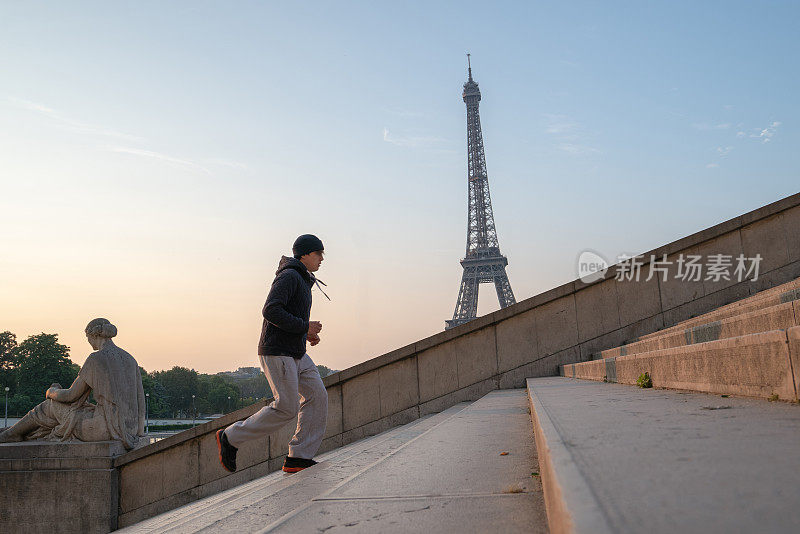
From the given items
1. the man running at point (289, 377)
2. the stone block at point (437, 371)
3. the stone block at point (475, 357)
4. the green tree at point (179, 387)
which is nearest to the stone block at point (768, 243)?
the stone block at point (475, 357)

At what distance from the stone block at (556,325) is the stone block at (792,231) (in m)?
3.18

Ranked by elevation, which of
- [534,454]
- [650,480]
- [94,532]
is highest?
[650,480]

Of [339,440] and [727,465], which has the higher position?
[727,465]

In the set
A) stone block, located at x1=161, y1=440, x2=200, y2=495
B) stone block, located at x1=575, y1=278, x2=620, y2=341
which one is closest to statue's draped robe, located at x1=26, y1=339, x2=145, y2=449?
stone block, located at x1=161, y1=440, x2=200, y2=495

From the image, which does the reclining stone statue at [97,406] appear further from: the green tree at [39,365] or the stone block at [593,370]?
the green tree at [39,365]

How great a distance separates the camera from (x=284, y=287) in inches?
161

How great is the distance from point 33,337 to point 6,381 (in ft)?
22.3

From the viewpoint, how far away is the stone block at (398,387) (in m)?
8.24

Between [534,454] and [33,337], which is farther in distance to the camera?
[33,337]

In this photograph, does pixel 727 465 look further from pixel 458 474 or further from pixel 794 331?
pixel 458 474

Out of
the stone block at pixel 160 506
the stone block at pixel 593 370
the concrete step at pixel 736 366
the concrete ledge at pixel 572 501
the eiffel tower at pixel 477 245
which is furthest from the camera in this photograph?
the eiffel tower at pixel 477 245

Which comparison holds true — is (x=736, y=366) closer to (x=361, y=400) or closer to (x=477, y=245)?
(x=361, y=400)

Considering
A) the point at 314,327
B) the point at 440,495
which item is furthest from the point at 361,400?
the point at 440,495

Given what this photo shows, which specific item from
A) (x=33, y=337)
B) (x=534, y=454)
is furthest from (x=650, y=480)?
(x=33, y=337)
